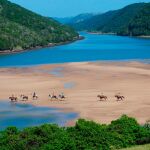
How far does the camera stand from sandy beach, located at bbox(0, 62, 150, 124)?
47719 mm

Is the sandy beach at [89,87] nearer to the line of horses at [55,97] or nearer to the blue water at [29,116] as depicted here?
the line of horses at [55,97]

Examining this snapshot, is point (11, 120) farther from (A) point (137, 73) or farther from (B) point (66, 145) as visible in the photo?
(A) point (137, 73)

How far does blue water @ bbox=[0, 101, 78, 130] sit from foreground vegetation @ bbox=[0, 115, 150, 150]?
15677 mm

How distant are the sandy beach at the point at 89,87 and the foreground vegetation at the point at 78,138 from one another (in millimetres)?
15913

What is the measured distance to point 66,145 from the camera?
23.5 m

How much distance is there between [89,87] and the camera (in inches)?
2514

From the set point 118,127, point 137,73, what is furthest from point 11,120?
point 137,73

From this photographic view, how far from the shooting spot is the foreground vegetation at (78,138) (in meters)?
24.0

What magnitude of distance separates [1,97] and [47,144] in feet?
114

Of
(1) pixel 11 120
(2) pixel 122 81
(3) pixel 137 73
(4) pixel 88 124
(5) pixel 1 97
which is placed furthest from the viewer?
(3) pixel 137 73

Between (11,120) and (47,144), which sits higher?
(47,144)

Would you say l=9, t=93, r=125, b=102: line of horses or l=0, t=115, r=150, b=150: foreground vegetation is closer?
l=0, t=115, r=150, b=150: foreground vegetation

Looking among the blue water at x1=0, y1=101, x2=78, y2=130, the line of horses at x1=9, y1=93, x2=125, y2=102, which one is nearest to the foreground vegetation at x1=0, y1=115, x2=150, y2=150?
the blue water at x1=0, y1=101, x2=78, y2=130

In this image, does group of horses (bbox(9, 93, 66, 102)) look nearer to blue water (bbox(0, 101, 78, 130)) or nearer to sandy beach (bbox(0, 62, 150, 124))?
sandy beach (bbox(0, 62, 150, 124))
